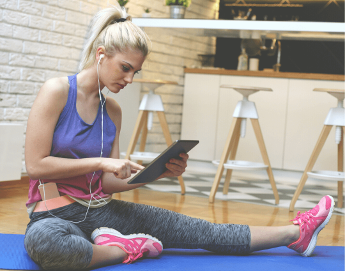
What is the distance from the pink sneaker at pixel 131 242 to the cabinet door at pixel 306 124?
2953 millimetres

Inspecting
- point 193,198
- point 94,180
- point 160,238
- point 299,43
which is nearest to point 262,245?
point 160,238

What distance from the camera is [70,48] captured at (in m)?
3.56

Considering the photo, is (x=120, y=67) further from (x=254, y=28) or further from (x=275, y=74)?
(x=275, y=74)

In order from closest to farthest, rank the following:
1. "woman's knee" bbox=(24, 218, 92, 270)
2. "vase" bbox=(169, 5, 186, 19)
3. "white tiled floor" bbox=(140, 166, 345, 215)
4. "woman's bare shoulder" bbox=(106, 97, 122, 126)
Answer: "woman's knee" bbox=(24, 218, 92, 270) → "woman's bare shoulder" bbox=(106, 97, 122, 126) → "white tiled floor" bbox=(140, 166, 345, 215) → "vase" bbox=(169, 5, 186, 19)

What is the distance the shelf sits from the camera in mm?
2912

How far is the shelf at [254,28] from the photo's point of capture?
2912 mm

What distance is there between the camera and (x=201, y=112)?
480 cm

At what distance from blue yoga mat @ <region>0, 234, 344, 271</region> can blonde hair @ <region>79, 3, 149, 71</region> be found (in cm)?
65

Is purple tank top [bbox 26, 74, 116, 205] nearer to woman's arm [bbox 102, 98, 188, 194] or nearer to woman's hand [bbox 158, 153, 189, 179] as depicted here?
woman's arm [bbox 102, 98, 188, 194]

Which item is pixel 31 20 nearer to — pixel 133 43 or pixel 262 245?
pixel 133 43

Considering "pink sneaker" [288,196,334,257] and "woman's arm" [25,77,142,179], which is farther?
"pink sneaker" [288,196,334,257]

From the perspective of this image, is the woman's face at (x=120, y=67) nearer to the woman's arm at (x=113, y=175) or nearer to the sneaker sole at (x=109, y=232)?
the woman's arm at (x=113, y=175)

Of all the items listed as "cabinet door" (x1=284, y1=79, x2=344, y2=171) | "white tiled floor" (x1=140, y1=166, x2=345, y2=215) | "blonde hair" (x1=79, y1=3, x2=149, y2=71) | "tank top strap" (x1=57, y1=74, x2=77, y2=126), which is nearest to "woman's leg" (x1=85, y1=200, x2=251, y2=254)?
"tank top strap" (x1=57, y1=74, x2=77, y2=126)

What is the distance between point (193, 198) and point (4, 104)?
4.38 ft
